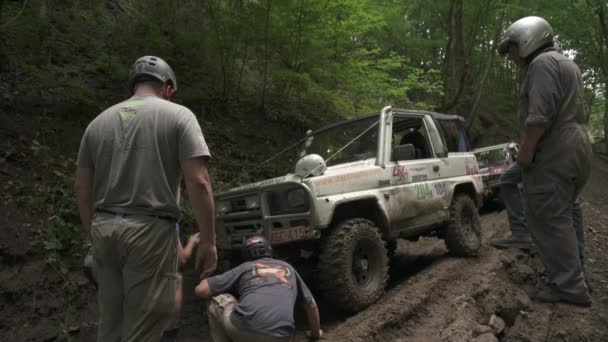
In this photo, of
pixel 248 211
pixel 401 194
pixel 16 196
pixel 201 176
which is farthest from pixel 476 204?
pixel 16 196

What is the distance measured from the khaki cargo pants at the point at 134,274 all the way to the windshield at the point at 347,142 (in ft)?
10.2

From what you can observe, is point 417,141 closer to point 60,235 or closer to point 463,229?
point 463,229

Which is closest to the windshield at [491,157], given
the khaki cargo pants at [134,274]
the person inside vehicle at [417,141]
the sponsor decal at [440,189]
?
the person inside vehicle at [417,141]

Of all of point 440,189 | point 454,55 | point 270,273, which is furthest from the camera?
point 454,55

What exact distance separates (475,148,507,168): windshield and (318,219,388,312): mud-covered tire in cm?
739

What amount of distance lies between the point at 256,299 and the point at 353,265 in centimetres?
161

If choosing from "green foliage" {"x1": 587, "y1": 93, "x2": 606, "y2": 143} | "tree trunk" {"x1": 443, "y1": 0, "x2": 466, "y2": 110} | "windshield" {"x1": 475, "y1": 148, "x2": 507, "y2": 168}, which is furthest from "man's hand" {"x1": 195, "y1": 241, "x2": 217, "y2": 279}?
"green foliage" {"x1": 587, "y1": 93, "x2": 606, "y2": 143}

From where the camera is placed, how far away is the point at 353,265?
4.15m

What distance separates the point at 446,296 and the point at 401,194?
122 cm

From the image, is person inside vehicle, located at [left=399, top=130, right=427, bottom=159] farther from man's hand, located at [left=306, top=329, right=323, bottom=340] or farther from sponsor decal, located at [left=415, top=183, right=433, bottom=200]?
man's hand, located at [left=306, top=329, right=323, bottom=340]

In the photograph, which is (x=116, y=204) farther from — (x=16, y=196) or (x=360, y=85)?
(x=360, y=85)

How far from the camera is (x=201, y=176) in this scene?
2.20 meters

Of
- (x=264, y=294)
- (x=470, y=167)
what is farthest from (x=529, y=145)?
(x=470, y=167)

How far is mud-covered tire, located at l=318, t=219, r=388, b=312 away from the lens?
12.6 feet
